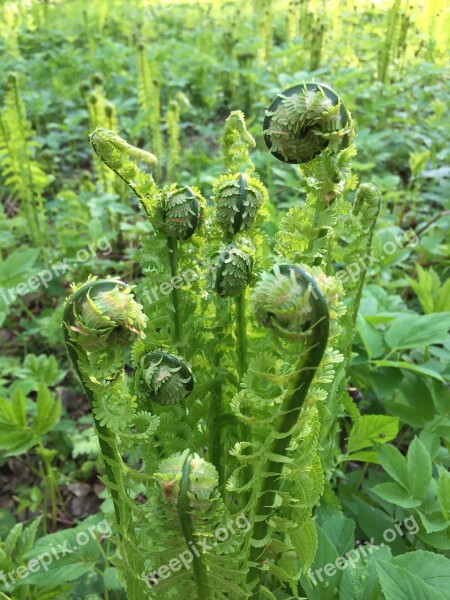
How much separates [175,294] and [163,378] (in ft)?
0.50

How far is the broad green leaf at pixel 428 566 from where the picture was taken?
94 centimetres

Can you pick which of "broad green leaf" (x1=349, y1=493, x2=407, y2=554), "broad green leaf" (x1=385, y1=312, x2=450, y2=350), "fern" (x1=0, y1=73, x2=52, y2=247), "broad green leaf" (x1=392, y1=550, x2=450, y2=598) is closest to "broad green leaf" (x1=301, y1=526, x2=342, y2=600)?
"broad green leaf" (x1=392, y1=550, x2=450, y2=598)

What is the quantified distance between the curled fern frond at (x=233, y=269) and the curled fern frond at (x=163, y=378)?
13 cm

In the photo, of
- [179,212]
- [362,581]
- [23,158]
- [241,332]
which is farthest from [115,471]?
[23,158]

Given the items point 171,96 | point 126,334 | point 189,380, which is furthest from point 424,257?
point 171,96

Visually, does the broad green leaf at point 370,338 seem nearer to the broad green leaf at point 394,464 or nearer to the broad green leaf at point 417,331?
the broad green leaf at point 417,331

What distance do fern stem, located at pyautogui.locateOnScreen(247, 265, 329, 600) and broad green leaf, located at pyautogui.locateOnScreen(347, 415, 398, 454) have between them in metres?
0.45

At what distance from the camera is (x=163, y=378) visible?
804mm

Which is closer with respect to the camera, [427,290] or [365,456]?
[365,456]

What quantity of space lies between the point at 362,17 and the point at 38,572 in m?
5.40

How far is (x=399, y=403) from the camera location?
4.74 feet

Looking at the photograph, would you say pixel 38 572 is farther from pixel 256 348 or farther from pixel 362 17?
pixel 362 17

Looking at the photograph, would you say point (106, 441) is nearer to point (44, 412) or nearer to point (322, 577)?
point (322, 577)

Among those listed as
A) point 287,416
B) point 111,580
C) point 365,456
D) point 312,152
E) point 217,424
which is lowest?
point 111,580
